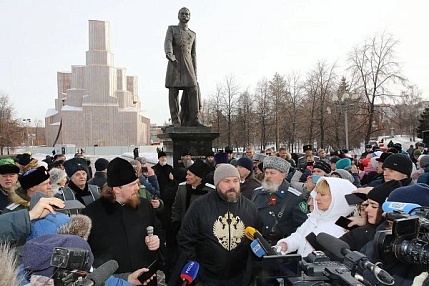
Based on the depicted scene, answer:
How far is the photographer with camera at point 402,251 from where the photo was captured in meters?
1.59

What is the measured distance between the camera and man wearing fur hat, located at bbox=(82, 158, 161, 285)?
316 cm

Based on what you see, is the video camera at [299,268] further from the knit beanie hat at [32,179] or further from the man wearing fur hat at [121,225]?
the knit beanie hat at [32,179]

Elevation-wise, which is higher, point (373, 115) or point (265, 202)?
point (373, 115)

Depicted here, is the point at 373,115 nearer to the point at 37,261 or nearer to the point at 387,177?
the point at 387,177

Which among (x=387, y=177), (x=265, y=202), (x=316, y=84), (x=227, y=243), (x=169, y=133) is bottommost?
(x=227, y=243)

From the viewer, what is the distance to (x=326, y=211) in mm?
3434

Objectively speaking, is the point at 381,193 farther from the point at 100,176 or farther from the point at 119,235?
the point at 100,176

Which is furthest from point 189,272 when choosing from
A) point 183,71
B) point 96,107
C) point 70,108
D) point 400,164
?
point 70,108

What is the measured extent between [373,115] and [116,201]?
2759 cm

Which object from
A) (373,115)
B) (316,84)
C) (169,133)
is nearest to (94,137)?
(316,84)

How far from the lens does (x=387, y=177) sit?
4.31 metres

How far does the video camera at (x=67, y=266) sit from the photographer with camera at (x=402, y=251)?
3.99 ft

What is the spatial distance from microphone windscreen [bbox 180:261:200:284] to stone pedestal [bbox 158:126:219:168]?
6774 mm

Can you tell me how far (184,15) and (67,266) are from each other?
360 inches
